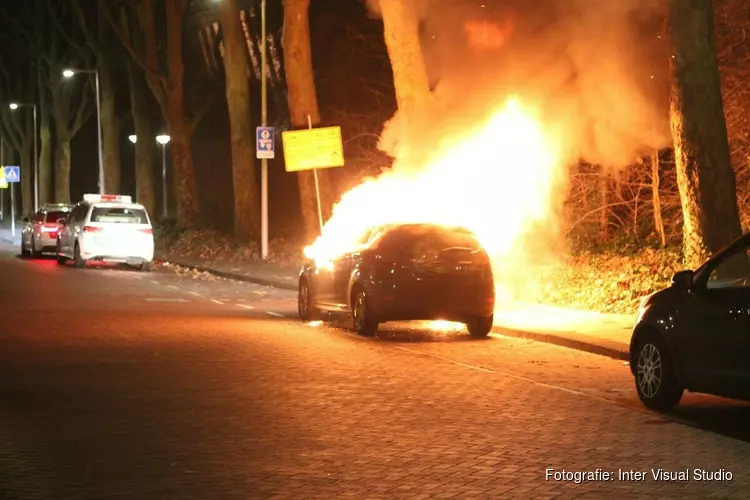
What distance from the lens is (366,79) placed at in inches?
1425

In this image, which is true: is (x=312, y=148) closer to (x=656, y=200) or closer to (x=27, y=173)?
(x=656, y=200)

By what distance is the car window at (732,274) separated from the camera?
10172 millimetres

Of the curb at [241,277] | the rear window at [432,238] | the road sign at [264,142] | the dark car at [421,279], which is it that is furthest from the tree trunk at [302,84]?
the rear window at [432,238]

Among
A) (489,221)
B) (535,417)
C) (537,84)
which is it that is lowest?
(535,417)

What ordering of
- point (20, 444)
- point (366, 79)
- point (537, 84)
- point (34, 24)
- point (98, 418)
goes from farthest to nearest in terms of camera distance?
point (34, 24), point (366, 79), point (537, 84), point (98, 418), point (20, 444)

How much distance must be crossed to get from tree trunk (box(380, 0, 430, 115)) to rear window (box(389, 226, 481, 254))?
342 inches

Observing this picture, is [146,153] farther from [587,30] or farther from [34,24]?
[587,30]

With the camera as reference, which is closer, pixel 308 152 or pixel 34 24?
pixel 308 152

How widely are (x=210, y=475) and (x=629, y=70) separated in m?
14.3

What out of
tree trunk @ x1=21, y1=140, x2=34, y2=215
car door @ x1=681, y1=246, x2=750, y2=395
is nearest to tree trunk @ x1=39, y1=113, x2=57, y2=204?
tree trunk @ x1=21, y1=140, x2=34, y2=215

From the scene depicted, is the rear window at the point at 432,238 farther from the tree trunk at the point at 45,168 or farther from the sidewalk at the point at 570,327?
the tree trunk at the point at 45,168

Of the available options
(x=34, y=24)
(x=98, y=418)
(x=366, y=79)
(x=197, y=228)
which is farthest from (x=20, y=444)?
(x=34, y=24)

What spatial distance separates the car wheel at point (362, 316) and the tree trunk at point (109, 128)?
123 feet

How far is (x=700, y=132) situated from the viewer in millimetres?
17500
